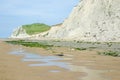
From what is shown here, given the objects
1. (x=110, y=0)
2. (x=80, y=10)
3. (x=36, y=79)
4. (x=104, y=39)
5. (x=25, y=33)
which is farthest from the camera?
(x=25, y=33)

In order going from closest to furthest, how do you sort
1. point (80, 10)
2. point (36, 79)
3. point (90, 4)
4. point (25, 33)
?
1. point (36, 79)
2. point (90, 4)
3. point (80, 10)
4. point (25, 33)

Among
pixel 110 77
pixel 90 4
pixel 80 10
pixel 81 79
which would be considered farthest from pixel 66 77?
pixel 80 10

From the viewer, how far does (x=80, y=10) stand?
91250 mm

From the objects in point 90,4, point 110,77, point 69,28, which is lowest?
point 110,77

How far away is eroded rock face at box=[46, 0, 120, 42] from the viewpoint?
7344cm

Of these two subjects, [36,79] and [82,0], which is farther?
[82,0]

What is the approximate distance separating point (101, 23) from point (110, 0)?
262 inches

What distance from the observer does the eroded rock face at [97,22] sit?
73.4m

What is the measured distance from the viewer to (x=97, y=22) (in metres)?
77.4

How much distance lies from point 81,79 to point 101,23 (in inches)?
2480

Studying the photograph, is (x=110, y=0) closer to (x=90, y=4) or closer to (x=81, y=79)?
(x=90, y=4)

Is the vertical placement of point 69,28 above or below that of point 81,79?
above

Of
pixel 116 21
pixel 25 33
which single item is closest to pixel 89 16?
pixel 116 21

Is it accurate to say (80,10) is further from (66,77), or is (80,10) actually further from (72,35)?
(66,77)
